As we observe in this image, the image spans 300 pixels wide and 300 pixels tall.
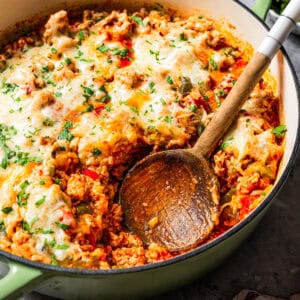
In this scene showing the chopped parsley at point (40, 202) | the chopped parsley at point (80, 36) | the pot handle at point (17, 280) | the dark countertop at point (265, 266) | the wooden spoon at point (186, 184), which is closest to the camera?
the pot handle at point (17, 280)

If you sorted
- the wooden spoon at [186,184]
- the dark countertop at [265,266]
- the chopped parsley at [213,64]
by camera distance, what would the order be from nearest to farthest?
the wooden spoon at [186,184]
the dark countertop at [265,266]
the chopped parsley at [213,64]

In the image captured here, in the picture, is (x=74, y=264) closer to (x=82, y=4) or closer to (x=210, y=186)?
(x=210, y=186)

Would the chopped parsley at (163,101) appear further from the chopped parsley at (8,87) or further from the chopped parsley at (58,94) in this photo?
the chopped parsley at (8,87)

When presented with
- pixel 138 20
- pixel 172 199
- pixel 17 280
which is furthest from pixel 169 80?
pixel 17 280

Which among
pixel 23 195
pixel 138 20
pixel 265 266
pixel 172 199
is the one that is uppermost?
pixel 138 20

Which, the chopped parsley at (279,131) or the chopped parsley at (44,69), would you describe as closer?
the chopped parsley at (279,131)

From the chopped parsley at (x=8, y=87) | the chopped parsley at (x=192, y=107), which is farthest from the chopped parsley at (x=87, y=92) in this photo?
the chopped parsley at (x=192, y=107)

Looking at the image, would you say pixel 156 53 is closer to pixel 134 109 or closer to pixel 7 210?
pixel 134 109

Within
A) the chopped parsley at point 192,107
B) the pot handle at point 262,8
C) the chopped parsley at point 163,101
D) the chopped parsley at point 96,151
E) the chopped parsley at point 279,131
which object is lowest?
the chopped parsley at point 96,151

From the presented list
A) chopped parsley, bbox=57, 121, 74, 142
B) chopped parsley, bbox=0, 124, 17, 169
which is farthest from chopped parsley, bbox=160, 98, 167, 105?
chopped parsley, bbox=0, 124, 17, 169
